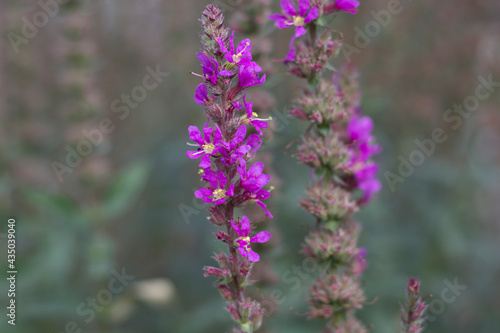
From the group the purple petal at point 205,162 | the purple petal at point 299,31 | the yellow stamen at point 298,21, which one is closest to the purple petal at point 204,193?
the purple petal at point 205,162

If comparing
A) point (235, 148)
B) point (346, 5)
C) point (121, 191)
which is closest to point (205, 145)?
point (235, 148)

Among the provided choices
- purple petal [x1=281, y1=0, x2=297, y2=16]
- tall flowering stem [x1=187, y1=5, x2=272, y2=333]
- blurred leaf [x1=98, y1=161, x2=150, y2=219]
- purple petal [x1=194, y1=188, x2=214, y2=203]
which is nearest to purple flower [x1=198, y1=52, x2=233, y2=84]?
tall flowering stem [x1=187, y1=5, x2=272, y2=333]

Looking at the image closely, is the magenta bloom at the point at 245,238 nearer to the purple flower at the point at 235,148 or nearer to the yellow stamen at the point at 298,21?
the purple flower at the point at 235,148

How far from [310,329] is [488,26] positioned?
4171 mm

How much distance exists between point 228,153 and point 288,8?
3.27ft

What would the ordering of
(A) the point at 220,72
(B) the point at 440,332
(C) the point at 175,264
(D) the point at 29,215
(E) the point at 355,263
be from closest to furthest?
(A) the point at 220,72
(E) the point at 355,263
(B) the point at 440,332
(D) the point at 29,215
(C) the point at 175,264

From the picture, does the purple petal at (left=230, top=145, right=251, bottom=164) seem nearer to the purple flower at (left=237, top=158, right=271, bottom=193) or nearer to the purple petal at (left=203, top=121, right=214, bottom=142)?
the purple flower at (left=237, top=158, right=271, bottom=193)

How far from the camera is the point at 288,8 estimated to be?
2.85m

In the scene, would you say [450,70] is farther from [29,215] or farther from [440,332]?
[29,215]

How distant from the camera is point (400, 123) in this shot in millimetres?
6527

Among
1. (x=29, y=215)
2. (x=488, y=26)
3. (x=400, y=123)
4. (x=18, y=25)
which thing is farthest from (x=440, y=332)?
(x=18, y=25)

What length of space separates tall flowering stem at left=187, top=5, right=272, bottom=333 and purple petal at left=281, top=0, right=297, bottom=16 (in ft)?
1.90

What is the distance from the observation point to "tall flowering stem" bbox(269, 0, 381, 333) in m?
2.86

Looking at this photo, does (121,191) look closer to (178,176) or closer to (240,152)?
(178,176)
